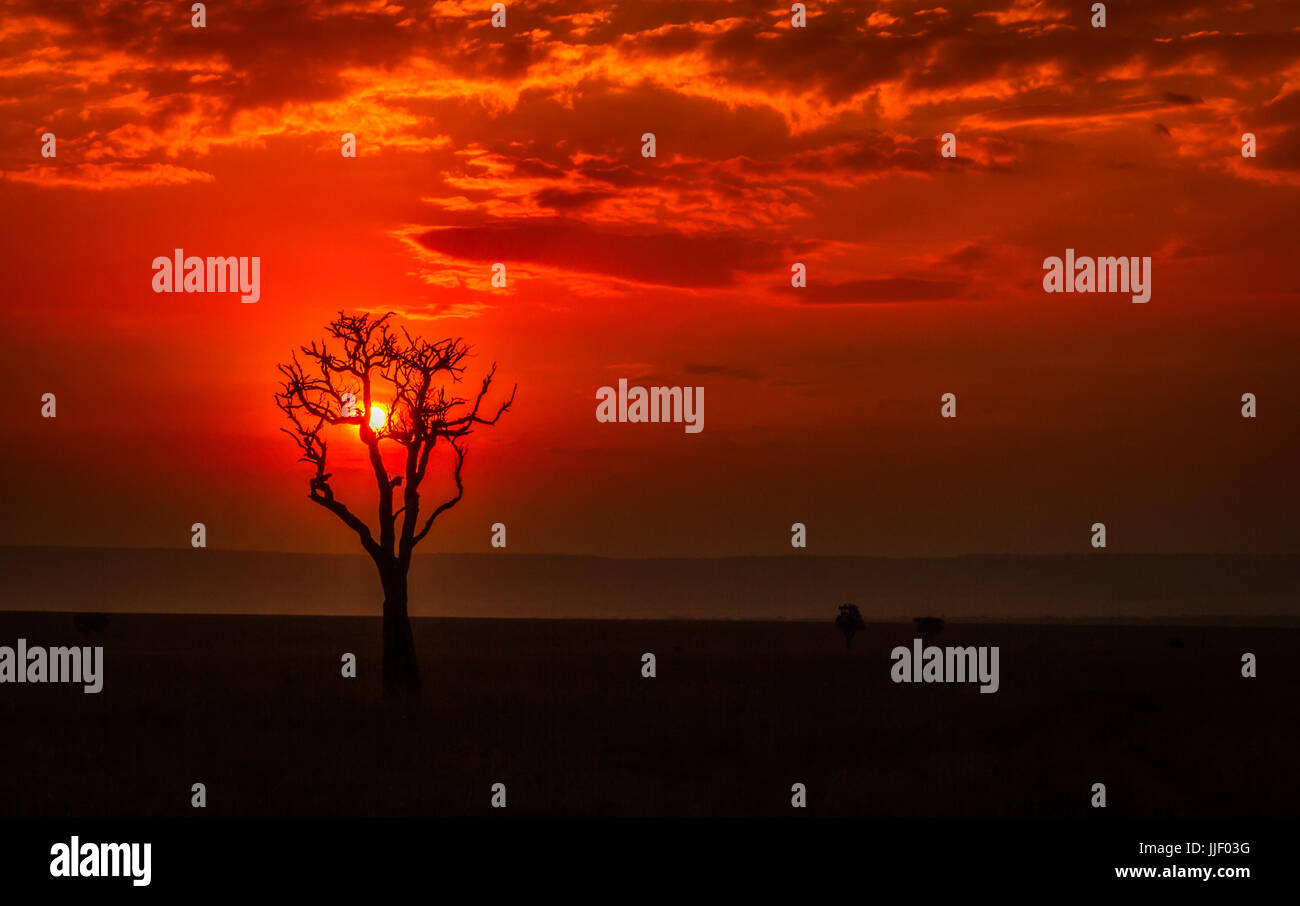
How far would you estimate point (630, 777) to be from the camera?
67.7 feet

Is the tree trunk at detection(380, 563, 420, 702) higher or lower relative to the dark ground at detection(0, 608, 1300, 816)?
higher

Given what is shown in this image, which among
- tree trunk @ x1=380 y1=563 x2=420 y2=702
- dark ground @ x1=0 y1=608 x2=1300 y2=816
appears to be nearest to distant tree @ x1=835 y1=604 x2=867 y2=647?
dark ground @ x1=0 y1=608 x2=1300 y2=816

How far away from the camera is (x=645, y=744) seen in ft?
78.6

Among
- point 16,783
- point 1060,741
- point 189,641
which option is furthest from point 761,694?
point 189,641

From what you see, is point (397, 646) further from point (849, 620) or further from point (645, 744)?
point (849, 620)

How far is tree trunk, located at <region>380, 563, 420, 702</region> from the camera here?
106 ft

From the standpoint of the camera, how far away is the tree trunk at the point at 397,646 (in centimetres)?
3225

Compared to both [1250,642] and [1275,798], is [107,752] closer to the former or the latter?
[1275,798]

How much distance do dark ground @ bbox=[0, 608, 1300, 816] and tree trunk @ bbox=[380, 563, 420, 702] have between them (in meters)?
0.71

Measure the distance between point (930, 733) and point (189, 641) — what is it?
157ft

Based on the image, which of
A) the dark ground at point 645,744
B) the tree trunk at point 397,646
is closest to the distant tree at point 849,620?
the dark ground at point 645,744

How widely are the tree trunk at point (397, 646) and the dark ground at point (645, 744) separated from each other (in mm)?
707

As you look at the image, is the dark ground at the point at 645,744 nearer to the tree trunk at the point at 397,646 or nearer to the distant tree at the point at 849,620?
the tree trunk at the point at 397,646

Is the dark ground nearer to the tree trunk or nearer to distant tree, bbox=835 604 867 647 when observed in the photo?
the tree trunk
